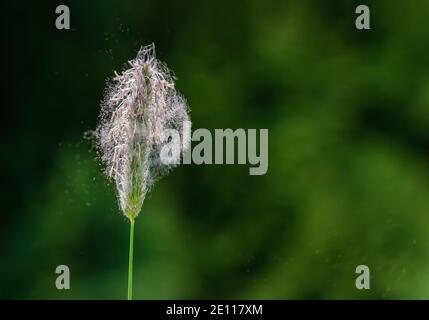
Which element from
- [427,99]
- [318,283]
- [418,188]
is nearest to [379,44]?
[427,99]

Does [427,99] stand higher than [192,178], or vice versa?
[427,99]

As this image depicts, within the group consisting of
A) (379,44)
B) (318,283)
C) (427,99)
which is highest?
(379,44)

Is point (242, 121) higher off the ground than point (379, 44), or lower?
lower

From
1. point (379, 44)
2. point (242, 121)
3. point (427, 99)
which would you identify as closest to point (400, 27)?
point (379, 44)

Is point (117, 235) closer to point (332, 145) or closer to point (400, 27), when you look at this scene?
point (332, 145)

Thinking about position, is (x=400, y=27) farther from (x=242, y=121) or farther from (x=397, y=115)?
(x=242, y=121)

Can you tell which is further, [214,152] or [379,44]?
[379,44]

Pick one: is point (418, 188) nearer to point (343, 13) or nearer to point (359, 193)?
point (359, 193)
